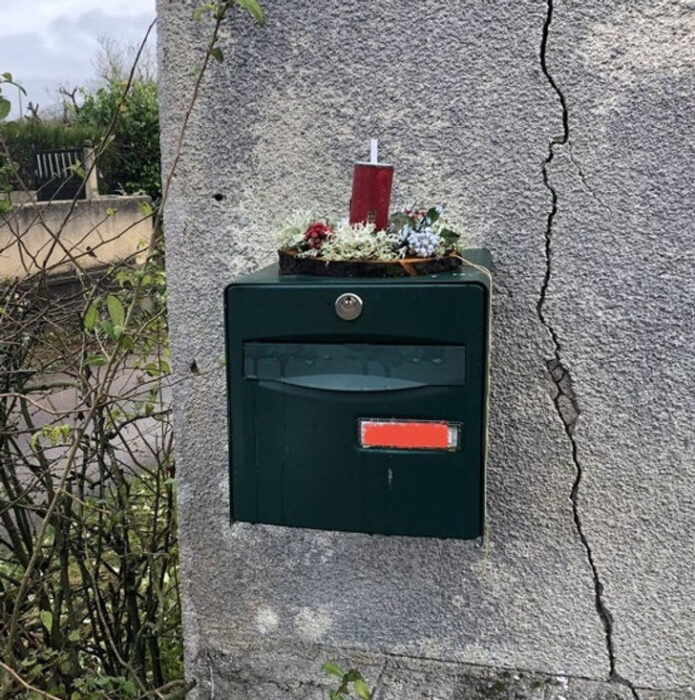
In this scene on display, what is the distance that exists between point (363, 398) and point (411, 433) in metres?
0.10

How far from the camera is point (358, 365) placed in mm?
1330

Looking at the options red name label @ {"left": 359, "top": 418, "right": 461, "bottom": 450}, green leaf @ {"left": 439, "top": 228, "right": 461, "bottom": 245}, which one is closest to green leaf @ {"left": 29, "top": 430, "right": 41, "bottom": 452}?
red name label @ {"left": 359, "top": 418, "right": 461, "bottom": 450}

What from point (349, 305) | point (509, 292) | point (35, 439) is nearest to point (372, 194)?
point (349, 305)

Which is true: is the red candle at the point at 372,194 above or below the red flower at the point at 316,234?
above

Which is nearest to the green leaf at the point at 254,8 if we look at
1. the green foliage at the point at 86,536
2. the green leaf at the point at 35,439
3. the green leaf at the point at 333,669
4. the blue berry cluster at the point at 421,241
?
the blue berry cluster at the point at 421,241

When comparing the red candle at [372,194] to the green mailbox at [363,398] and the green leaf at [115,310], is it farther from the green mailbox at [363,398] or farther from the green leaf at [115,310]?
the green leaf at [115,310]

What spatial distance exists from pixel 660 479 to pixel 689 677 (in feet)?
1.45

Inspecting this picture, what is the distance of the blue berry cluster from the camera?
1.41 meters

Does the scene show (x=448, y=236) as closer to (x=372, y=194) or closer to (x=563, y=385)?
(x=372, y=194)

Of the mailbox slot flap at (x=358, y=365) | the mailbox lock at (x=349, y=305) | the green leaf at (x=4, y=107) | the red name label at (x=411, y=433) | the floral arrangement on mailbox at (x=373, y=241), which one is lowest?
the red name label at (x=411, y=433)

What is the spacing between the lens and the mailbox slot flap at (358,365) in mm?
1313

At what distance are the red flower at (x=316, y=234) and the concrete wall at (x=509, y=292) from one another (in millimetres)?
191

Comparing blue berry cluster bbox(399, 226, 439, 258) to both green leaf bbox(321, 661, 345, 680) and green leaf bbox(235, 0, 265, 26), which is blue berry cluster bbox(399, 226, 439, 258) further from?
green leaf bbox(321, 661, 345, 680)

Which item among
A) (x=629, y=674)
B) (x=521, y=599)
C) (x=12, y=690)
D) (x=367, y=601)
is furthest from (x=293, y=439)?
Answer: (x=12, y=690)
